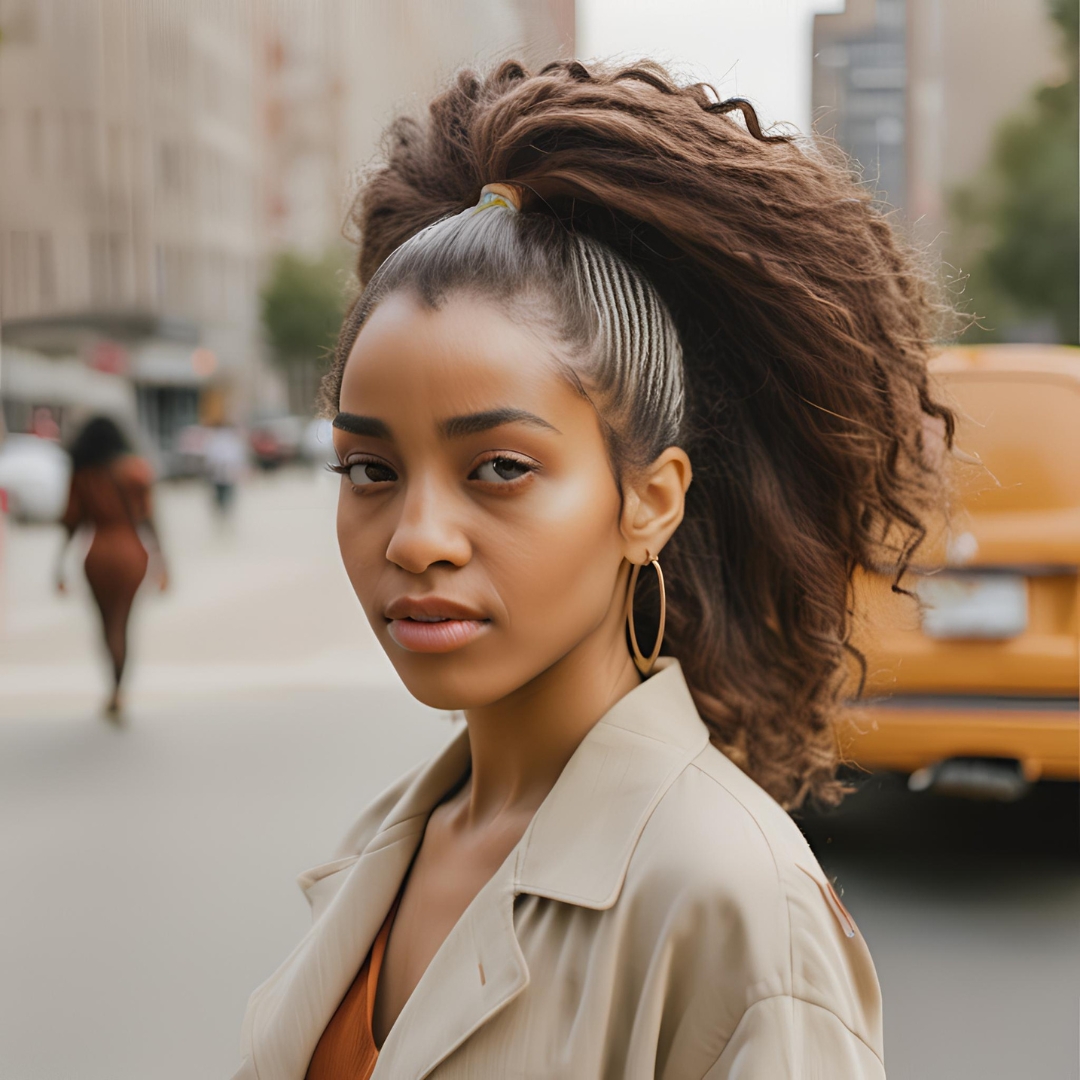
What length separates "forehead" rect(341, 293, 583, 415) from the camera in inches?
44.3

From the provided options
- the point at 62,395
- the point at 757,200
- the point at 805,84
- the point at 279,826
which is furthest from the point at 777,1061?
the point at 62,395

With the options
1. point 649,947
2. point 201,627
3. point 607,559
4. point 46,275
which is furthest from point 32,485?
point 649,947

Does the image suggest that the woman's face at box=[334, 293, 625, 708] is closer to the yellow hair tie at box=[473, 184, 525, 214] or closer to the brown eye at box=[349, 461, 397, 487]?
the brown eye at box=[349, 461, 397, 487]

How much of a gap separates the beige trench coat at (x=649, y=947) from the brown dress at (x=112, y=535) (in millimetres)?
6432

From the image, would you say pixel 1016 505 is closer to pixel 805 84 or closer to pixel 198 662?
pixel 805 84

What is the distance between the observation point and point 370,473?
3.91 ft

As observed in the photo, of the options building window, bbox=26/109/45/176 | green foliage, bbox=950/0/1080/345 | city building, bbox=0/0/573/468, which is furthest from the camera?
building window, bbox=26/109/45/176

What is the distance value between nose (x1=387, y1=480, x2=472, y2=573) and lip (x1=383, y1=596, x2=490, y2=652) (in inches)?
1.4

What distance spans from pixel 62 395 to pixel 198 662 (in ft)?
62.5

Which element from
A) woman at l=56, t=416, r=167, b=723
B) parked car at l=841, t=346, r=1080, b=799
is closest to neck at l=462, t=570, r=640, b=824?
parked car at l=841, t=346, r=1080, b=799

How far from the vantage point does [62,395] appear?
26234 mm

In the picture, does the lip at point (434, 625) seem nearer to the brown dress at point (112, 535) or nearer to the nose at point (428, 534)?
the nose at point (428, 534)

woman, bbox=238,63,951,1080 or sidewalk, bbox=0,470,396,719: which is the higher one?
woman, bbox=238,63,951,1080

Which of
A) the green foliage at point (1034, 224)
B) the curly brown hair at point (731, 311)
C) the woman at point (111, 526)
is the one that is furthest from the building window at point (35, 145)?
the curly brown hair at point (731, 311)
